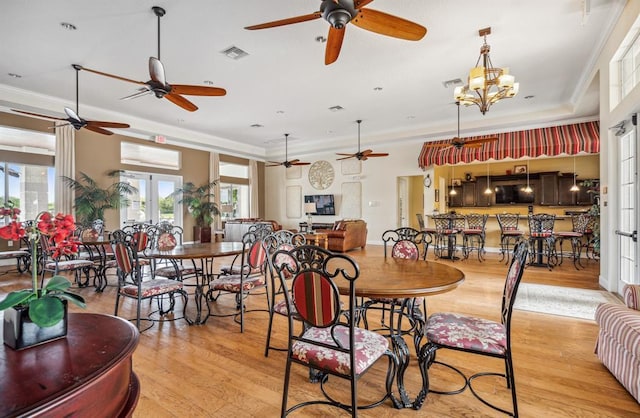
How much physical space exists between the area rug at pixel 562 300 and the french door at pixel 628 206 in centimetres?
34

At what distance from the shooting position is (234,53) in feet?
15.6

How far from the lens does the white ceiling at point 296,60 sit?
376cm

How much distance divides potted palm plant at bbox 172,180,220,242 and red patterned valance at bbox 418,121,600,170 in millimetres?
6490

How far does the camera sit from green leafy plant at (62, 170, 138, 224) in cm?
714

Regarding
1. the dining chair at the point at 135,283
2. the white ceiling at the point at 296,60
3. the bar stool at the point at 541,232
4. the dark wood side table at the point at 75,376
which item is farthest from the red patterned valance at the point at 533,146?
Answer: the dark wood side table at the point at 75,376

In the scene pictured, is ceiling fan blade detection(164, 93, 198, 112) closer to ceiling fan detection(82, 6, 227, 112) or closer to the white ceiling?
ceiling fan detection(82, 6, 227, 112)

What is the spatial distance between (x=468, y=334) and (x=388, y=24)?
237 centimetres

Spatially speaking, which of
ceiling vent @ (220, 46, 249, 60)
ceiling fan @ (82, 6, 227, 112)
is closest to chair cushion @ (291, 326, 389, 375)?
ceiling fan @ (82, 6, 227, 112)

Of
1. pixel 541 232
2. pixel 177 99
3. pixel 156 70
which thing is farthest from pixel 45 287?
pixel 541 232

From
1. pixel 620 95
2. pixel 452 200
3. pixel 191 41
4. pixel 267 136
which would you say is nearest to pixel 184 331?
pixel 191 41

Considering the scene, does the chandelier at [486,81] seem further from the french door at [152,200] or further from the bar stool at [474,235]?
the french door at [152,200]

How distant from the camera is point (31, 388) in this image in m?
0.79

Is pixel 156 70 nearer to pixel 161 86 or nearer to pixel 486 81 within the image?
pixel 161 86

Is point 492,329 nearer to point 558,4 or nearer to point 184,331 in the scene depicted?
point 184,331
